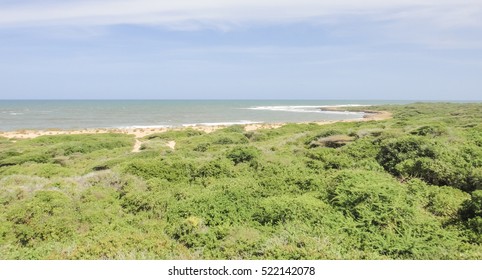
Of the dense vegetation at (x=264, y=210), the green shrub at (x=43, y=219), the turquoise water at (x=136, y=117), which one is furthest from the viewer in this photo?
the turquoise water at (x=136, y=117)

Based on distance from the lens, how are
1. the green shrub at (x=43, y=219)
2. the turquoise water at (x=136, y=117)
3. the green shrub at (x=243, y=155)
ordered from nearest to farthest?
1. the green shrub at (x=43, y=219)
2. the green shrub at (x=243, y=155)
3. the turquoise water at (x=136, y=117)

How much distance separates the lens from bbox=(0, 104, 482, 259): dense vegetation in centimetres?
623

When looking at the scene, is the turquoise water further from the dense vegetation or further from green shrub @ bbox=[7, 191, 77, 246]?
green shrub @ bbox=[7, 191, 77, 246]

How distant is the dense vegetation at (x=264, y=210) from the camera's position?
6230 mm

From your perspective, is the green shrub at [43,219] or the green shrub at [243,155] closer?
the green shrub at [43,219]

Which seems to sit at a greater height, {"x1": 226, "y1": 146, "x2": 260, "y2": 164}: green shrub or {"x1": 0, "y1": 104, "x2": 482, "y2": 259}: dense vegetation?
{"x1": 226, "y1": 146, "x2": 260, "y2": 164}: green shrub

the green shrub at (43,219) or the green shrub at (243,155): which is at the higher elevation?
the green shrub at (243,155)

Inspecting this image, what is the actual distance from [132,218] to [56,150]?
17418 millimetres

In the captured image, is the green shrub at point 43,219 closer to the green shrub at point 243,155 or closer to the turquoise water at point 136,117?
the green shrub at point 243,155

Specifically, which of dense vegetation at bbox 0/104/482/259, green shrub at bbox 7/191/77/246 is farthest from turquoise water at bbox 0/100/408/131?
green shrub at bbox 7/191/77/246

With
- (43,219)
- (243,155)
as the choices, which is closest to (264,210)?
(43,219)

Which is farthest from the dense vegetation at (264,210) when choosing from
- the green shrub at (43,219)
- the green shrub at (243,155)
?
the green shrub at (243,155)

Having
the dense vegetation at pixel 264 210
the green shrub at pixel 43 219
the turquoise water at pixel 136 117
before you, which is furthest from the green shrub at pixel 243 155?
the turquoise water at pixel 136 117
